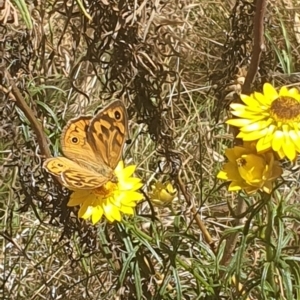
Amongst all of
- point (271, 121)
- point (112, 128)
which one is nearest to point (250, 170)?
point (271, 121)

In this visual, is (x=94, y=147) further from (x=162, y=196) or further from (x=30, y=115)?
(x=162, y=196)

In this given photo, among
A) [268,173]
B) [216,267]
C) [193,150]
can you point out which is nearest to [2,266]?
[193,150]

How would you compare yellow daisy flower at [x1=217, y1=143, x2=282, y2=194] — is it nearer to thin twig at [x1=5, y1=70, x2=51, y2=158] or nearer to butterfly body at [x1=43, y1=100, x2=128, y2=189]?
butterfly body at [x1=43, y1=100, x2=128, y2=189]

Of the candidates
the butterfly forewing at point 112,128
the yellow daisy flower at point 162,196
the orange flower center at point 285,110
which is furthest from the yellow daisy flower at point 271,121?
the yellow daisy flower at point 162,196

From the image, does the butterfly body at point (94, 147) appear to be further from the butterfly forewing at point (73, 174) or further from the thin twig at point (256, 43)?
the thin twig at point (256, 43)

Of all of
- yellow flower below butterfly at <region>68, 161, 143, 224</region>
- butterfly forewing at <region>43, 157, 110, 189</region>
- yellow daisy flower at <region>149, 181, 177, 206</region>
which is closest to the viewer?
butterfly forewing at <region>43, 157, 110, 189</region>

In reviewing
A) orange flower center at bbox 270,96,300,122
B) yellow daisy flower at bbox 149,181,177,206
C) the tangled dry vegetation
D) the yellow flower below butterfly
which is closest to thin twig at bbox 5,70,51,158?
the tangled dry vegetation

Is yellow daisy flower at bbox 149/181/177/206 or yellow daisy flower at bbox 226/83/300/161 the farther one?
yellow daisy flower at bbox 149/181/177/206
